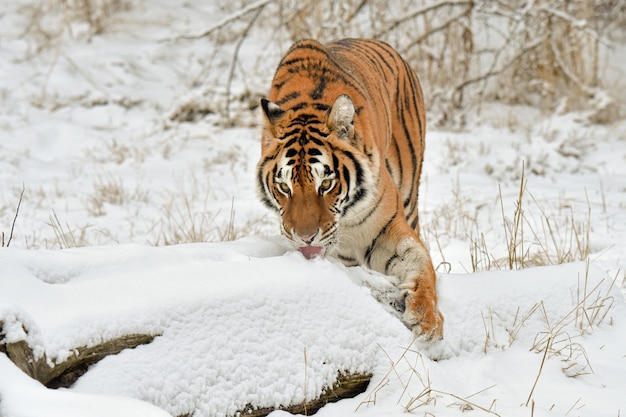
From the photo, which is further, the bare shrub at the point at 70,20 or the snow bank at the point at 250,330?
the bare shrub at the point at 70,20

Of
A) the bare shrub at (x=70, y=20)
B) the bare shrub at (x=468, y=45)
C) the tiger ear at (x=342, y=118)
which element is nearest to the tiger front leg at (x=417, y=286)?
the tiger ear at (x=342, y=118)

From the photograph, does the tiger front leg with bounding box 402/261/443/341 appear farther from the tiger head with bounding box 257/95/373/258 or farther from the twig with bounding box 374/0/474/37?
the twig with bounding box 374/0/474/37

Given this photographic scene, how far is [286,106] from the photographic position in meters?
3.05

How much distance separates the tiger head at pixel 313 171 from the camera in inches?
102

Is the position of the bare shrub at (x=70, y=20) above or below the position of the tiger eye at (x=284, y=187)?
above

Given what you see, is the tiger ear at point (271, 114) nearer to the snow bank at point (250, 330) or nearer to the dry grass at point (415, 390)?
the snow bank at point (250, 330)

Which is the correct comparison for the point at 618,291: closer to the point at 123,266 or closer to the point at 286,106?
the point at 286,106

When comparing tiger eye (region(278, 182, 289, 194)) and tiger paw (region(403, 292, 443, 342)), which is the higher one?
tiger eye (region(278, 182, 289, 194))

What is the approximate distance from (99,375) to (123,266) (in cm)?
40

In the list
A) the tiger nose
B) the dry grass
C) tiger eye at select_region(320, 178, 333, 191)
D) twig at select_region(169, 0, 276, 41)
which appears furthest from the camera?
twig at select_region(169, 0, 276, 41)

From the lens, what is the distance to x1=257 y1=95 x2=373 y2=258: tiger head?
2.58m

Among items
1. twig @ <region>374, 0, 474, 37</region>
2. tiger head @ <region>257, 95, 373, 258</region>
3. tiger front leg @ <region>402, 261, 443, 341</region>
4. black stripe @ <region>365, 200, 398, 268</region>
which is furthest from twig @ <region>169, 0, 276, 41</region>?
tiger front leg @ <region>402, 261, 443, 341</region>

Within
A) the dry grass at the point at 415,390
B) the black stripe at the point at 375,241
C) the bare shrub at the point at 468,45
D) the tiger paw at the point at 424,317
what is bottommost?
the dry grass at the point at 415,390

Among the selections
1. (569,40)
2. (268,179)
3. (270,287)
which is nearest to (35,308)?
(270,287)
